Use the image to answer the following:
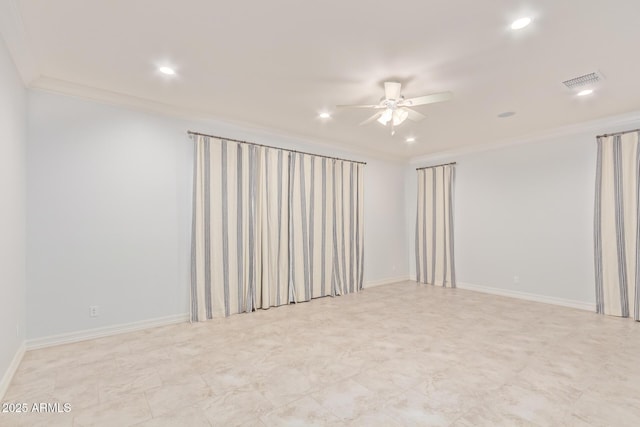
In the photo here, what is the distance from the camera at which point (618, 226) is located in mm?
4375

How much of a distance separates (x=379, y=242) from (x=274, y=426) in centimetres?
499

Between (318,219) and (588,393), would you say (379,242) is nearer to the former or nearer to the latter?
(318,219)

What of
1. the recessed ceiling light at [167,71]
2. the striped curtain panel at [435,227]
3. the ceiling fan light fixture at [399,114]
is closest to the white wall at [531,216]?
the striped curtain panel at [435,227]

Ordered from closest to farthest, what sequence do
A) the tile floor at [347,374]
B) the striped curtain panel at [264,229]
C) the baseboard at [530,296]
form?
the tile floor at [347,374] < the striped curtain panel at [264,229] < the baseboard at [530,296]

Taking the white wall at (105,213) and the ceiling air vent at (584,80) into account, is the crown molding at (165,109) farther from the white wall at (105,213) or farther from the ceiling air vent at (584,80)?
the ceiling air vent at (584,80)

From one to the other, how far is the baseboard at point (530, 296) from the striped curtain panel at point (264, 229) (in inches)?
87.6

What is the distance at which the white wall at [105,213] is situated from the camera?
3.24 meters

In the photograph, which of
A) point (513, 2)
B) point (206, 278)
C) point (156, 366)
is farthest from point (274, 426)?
point (513, 2)

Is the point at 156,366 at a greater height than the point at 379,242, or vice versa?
the point at 379,242

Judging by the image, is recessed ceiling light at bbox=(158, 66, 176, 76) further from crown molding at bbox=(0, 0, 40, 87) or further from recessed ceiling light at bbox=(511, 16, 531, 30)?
recessed ceiling light at bbox=(511, 16, 531, 30)

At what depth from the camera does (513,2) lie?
6.91ft

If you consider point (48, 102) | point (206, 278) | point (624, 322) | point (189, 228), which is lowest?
point (624, 322)

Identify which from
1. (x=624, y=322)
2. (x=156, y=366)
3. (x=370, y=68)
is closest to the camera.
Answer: (x=156, y=366)

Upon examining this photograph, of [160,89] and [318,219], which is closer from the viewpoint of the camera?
[160,89]
